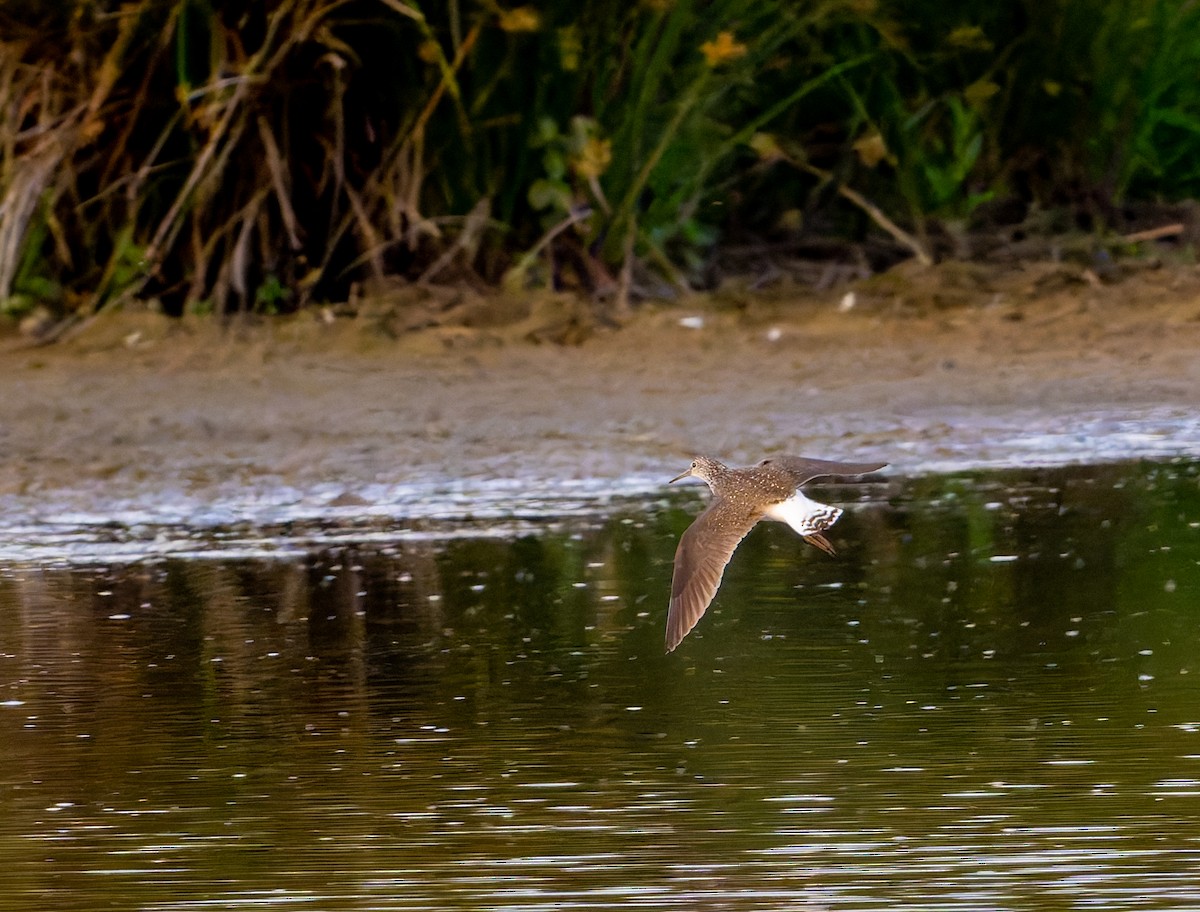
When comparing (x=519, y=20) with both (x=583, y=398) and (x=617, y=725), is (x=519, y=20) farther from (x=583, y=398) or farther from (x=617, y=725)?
(x=617, y=725)

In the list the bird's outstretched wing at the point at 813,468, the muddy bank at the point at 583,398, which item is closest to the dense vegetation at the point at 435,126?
the muddy bank at the point at 583,398

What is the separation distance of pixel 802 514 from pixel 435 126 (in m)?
5.58

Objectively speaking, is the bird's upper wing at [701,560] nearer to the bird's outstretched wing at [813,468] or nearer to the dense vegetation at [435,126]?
the bird's outstretched wing at [813,468]

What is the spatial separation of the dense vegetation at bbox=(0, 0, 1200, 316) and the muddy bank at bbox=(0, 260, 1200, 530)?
1.52ft

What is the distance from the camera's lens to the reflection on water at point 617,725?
3.60 m

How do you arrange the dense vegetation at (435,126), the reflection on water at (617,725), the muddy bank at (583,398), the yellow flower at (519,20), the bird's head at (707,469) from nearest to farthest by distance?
1. the reflection on water at (617,725)
2. the bird's head at (707,469)
3. the muddy bank at (583,398)
4. the yellow flower at (519,20)
5. the dense vegetation at (435,126)

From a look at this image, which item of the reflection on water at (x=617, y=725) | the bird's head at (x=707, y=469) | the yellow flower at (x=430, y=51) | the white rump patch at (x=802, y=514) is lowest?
the reflection on water at (x=617, y=725)

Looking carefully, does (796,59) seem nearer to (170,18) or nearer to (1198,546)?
(170,18)

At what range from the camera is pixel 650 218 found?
10.4 m

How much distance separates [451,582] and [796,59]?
18.4ft

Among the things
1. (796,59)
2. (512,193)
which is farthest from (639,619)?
(796,59)

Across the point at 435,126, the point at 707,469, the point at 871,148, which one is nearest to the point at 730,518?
the point at 707,469

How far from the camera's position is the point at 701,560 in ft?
15.7

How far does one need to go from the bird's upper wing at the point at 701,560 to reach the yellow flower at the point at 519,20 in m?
4.72
